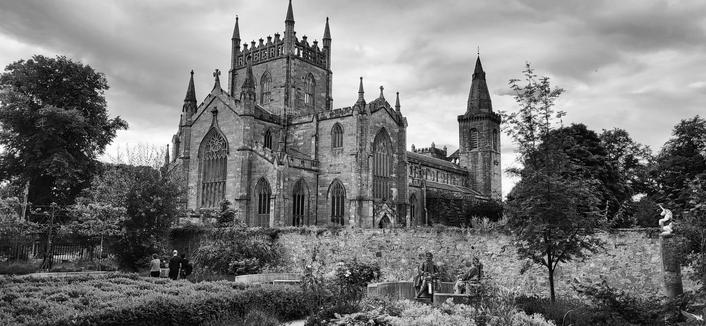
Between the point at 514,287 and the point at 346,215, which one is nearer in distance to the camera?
the point at 514,287

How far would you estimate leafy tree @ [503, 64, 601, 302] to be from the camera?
628 inches

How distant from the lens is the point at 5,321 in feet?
36.6

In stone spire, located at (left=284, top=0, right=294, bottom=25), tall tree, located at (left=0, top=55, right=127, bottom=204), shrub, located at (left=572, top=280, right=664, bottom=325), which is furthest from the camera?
stone spire, located at (left=284, top=0, right=294, bottom=25)

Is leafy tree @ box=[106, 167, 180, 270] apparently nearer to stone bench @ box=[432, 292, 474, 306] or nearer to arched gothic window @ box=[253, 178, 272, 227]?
arched gothic window @ box=[253, 178, 272, 227]

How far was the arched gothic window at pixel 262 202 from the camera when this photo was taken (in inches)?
1682

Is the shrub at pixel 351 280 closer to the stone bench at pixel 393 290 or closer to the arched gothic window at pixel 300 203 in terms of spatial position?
the stone bench at pixel 393 290

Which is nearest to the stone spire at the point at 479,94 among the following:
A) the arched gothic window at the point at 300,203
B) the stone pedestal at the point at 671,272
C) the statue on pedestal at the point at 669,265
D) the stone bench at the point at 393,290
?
the arched gothic window at the point at 300,203

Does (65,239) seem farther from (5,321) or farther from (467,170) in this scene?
(467,170)

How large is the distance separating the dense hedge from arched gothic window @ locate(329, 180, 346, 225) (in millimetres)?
25418

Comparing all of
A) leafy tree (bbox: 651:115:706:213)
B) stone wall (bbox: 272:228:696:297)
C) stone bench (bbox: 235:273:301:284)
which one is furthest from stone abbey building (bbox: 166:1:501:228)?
leafy tree (bbox: 651:115:706:213)

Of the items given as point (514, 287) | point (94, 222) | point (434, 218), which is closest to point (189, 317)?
point (514, 287)

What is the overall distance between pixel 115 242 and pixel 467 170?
194 feet

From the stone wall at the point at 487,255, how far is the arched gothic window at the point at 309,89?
28791mm

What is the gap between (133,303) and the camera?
12734mm
